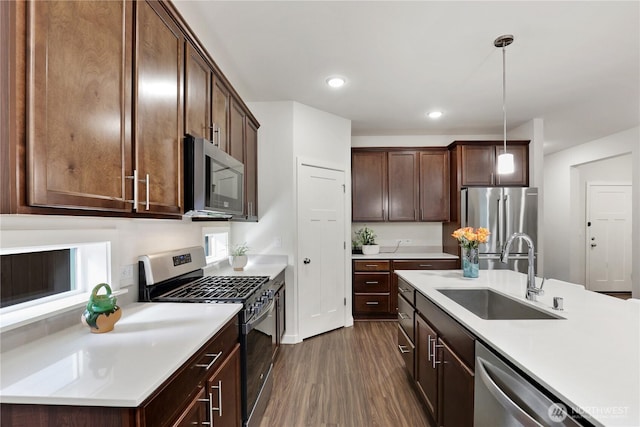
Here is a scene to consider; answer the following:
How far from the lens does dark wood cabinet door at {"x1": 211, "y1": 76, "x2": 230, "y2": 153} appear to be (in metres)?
2.08

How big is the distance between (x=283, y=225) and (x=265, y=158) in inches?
31.3

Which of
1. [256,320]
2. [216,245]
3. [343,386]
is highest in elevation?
[216,245]

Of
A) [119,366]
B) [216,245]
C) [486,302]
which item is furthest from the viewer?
[216,245]

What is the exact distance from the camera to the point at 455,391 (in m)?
1.51

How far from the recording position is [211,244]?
Answer: 9.78 feet

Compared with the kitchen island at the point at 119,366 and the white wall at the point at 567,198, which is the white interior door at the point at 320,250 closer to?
the kitchen island at the point at 119,366

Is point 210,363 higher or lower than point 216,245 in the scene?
lower

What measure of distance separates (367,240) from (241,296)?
2.86 meters

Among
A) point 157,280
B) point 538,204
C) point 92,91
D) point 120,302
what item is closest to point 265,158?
point 157,280

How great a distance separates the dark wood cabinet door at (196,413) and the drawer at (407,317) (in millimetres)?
1560

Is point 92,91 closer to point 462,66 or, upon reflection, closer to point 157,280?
point 157,280

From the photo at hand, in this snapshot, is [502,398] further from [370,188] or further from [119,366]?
[370,188]

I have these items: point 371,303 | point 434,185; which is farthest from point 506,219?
point 371,303

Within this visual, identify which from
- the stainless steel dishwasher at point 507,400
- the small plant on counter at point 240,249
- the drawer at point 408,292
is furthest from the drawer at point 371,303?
the stainless steel dishwasher at point 507,400
